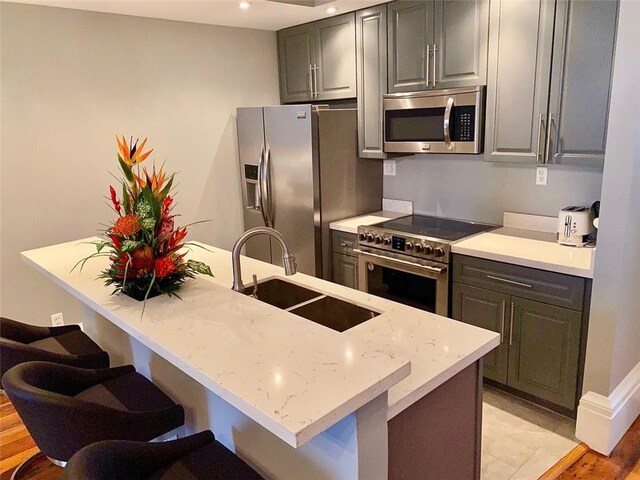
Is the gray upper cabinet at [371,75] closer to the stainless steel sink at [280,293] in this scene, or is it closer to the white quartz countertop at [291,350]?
the stainless steel sink at [280,293]

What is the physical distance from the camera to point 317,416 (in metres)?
0.97

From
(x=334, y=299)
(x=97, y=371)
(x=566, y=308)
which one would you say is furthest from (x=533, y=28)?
(x=97, y=371)

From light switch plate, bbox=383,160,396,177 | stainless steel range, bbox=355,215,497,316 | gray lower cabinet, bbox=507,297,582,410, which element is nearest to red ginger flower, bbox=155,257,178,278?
stainless steel range, bbox=355,215,497,316

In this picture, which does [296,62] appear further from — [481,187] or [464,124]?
[481,187]

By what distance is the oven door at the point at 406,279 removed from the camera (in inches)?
115

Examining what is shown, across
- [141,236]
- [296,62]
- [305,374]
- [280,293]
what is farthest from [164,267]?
[296,62]

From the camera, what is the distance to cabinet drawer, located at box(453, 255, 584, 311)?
2.40m

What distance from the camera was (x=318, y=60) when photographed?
12.4 feet

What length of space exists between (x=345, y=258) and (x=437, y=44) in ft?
5.03

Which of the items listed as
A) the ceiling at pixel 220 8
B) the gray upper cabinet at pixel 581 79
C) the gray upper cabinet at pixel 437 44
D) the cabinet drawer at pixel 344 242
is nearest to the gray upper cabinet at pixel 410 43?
the gray upper cabinet at pixel 437 44

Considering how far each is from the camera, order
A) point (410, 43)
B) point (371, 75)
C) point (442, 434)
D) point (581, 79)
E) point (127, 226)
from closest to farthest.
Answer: point (442, 434) → point (127, 226) → point (581, 79) → point (410, 43) → point (371, 75)

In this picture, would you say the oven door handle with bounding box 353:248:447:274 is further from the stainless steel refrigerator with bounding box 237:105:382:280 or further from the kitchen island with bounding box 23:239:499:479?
the kitchen island with bounding box 23:239:499:479

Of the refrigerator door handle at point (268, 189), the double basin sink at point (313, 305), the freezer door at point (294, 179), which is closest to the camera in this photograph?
the double basin sink at point (313, 305)

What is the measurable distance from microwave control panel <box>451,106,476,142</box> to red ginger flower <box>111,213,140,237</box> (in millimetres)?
2031
